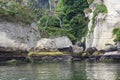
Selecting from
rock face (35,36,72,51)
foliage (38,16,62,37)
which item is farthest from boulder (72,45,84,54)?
foliage (38,16,62,37)

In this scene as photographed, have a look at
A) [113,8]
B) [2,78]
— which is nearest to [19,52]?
[113,8]

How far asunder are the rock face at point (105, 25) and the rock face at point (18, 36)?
9.67 meters

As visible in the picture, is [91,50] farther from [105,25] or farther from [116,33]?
[116,33]

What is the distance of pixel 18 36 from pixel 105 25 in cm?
1423

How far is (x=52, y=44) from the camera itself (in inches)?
2463

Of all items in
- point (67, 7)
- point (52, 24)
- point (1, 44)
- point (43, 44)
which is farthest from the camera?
point (67, 7)

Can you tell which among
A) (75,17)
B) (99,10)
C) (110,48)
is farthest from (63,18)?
(110,48)

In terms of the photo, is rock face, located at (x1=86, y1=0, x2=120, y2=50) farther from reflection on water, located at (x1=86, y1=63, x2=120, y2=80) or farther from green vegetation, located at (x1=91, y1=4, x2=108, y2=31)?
reflection on water, located at (x1=86, y1=63, x2=120, y2=80)

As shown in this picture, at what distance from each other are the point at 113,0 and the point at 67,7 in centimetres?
1859

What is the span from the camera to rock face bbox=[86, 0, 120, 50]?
64.0 metres

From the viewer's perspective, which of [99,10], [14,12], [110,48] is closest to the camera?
[110,48]

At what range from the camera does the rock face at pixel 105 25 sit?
210 feet

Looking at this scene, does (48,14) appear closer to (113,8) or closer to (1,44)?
(113,8)

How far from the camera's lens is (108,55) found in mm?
58938
